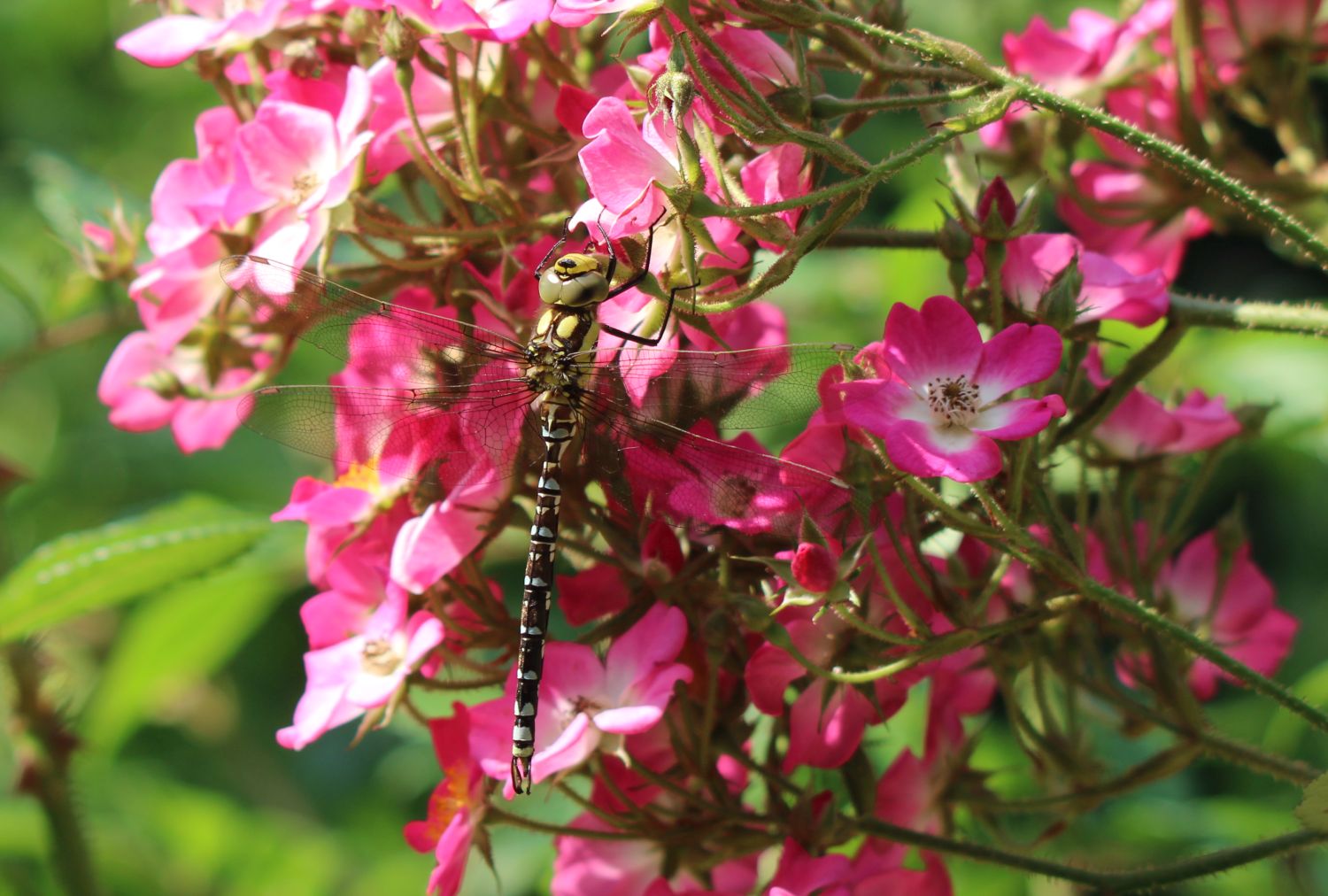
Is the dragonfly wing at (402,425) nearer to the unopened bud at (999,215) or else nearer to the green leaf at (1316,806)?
the unopened bud at (999,215)

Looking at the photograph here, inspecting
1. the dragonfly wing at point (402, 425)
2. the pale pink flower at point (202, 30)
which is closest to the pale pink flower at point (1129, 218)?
the dragonfly wing at point (402, 425)

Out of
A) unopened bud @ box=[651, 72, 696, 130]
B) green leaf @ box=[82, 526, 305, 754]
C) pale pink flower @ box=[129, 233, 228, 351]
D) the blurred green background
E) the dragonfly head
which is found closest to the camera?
unopened bud @ box=[651, 72, 696, 130]

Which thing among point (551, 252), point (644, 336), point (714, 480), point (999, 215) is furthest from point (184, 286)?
point (999, 215)

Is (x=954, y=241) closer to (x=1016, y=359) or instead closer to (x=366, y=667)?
(x=1016, y=359)

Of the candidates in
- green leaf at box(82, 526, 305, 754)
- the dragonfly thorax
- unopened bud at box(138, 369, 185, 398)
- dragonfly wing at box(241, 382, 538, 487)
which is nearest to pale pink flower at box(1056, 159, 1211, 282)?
the dragonfly thorax

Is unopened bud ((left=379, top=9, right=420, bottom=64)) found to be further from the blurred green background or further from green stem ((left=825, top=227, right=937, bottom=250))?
the blurred green background

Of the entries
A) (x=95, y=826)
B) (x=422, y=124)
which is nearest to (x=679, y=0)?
(x=422, y=124)

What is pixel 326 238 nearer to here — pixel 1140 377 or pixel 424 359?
pixel 424 359
